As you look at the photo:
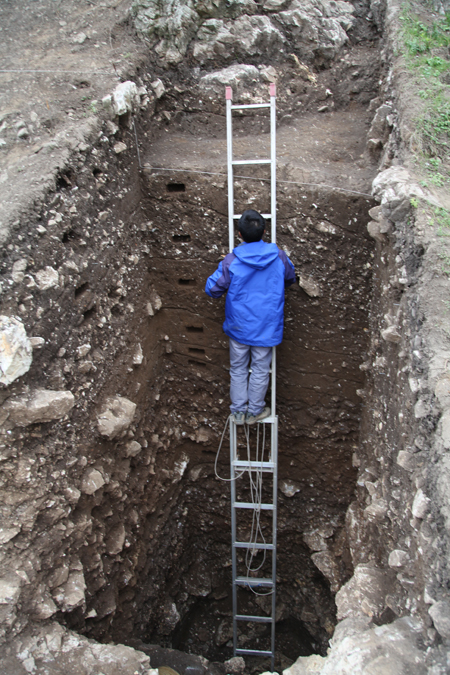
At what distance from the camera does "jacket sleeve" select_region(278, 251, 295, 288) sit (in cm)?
332

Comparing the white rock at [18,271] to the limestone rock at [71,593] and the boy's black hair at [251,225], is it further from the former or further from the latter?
the limestone rock at [71,593]

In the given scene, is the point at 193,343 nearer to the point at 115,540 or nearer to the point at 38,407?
the point at 115,540

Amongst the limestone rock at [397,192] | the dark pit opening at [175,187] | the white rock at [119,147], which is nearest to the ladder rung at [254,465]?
the limestone rock at [397,192]

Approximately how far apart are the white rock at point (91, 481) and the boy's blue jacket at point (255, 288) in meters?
1.35

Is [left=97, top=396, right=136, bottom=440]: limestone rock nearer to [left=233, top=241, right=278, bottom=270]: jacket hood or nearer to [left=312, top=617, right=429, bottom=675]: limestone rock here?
[left=233, top=241, right=278, bottom=270]: jacket hood

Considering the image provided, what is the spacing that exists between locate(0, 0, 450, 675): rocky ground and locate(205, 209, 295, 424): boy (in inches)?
19.9

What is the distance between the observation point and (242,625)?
16.0 feet

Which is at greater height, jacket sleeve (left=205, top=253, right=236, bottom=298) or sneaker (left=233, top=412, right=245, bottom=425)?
jacket sleeve (left=205, top=253, right=236, bottom=298)

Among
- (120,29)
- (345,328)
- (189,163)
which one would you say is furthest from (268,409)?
(120,29)

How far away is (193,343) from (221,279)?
1.15 meters

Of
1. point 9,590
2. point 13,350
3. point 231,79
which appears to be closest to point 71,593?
point 9,590

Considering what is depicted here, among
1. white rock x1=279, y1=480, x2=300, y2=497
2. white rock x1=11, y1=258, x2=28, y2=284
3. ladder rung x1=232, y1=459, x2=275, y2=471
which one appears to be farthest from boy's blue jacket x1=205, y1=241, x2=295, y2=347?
white rock x1=279, y1=480, x2=300, y2=497

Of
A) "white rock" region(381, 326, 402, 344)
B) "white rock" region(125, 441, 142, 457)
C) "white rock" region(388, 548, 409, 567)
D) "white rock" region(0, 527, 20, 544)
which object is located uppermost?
"white rock" region(381, 326, 402, 344)

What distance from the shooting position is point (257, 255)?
10.4 feet
